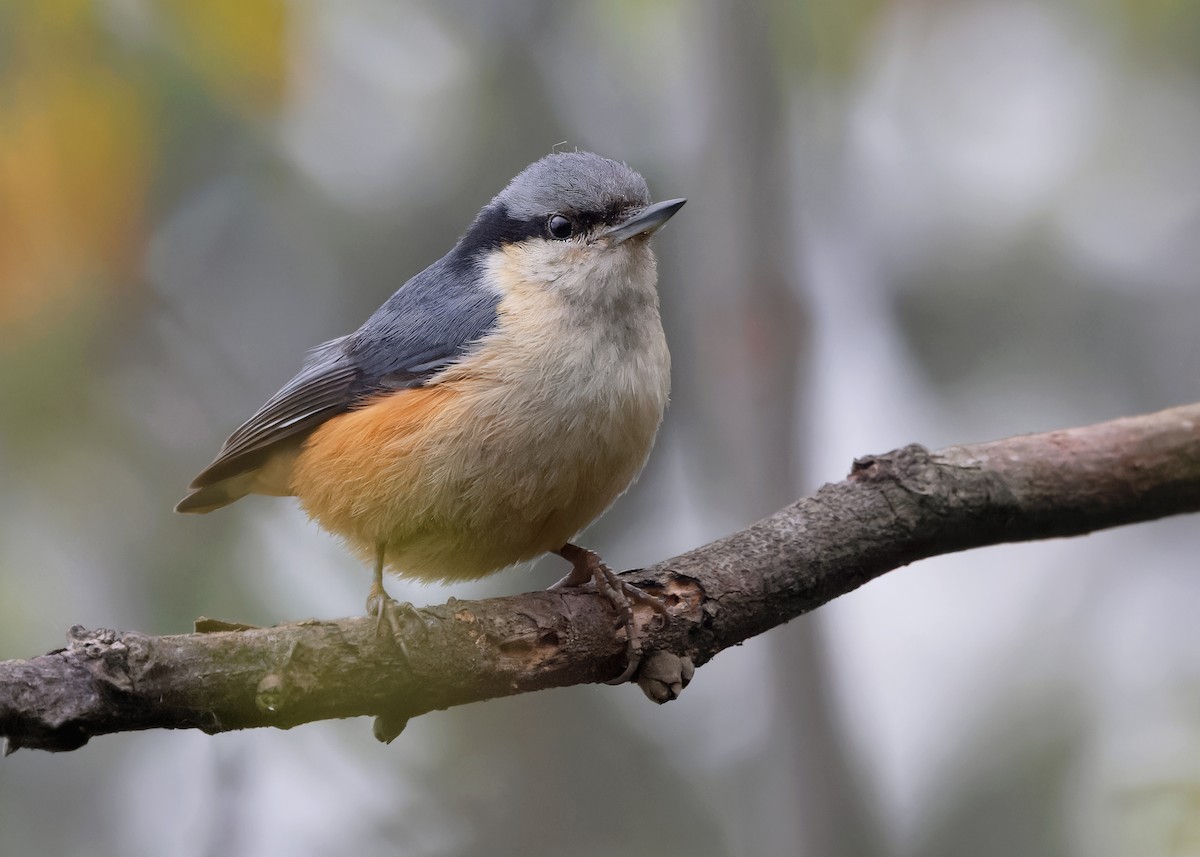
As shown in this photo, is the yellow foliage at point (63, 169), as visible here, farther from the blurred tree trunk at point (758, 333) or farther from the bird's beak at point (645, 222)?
the blurred tree trunk at point (758, 333)

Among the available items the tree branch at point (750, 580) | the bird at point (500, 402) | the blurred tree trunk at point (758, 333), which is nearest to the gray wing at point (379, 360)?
the bird at point (500, 402)

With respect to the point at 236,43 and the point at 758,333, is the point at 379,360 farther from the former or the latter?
the point at 758,333

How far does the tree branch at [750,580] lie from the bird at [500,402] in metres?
0.10

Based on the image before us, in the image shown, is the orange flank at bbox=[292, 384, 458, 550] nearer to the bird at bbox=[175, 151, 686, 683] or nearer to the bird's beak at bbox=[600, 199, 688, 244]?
the bird at bbox=[175, 151, 686, 683]

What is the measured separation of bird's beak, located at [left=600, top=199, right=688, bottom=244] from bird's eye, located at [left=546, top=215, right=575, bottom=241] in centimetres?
11

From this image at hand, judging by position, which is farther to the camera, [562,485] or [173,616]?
[173,616]

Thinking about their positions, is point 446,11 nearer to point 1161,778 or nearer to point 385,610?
point 385,610

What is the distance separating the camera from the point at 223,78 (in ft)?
10.5

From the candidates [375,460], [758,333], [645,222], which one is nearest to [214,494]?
[375,460]

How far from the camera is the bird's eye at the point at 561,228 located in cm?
331

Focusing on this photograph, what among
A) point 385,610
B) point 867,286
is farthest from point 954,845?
point 385,610

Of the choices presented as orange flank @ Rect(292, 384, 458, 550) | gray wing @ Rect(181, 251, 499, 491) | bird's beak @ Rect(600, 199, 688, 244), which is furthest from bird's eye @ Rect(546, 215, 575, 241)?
orange flank @ Rect(292, 384, 458, 550)

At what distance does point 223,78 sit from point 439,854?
2.87 meters

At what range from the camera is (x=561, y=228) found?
332cm
